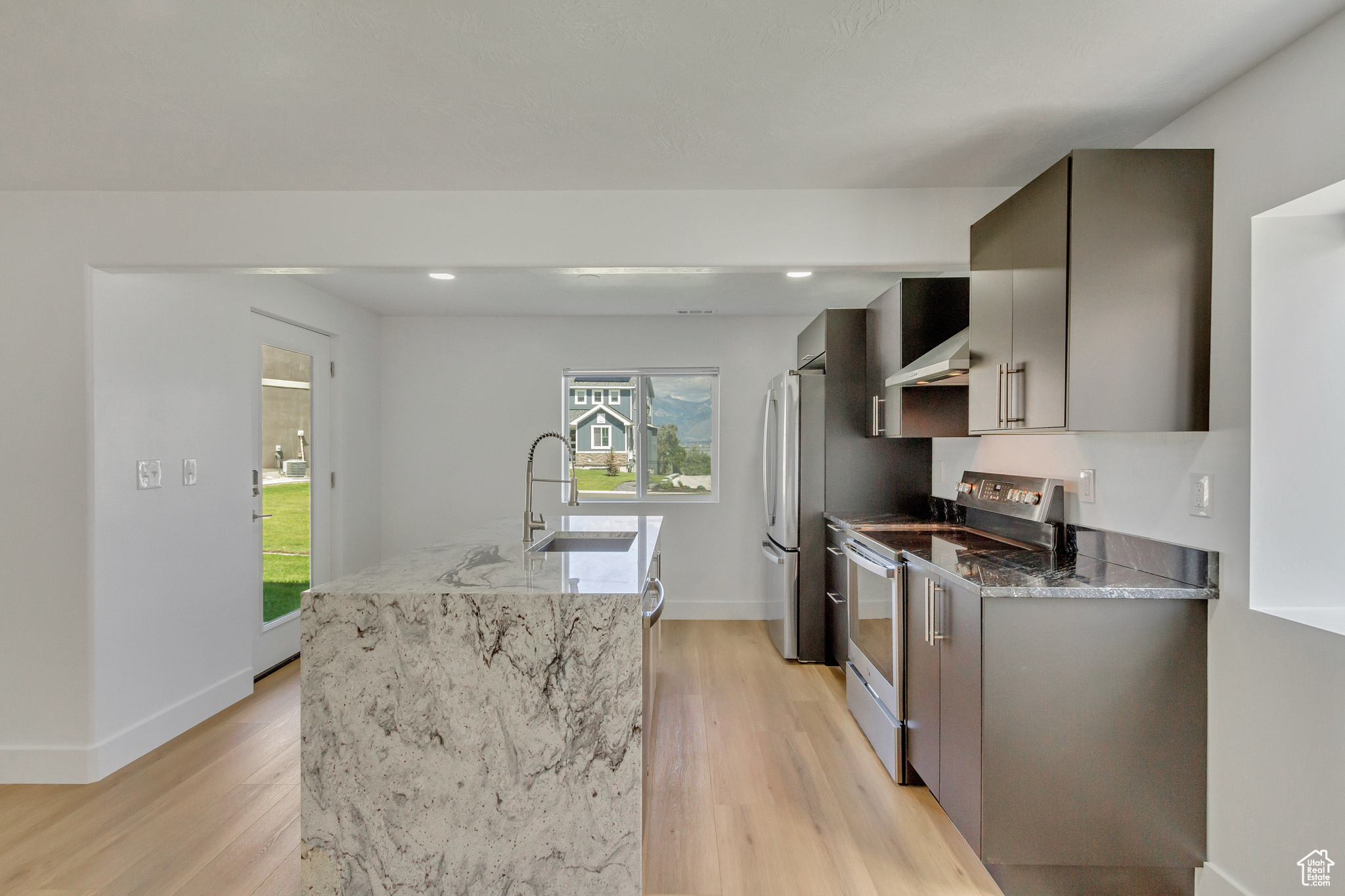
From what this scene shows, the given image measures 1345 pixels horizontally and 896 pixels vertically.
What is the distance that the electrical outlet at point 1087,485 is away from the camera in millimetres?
2273

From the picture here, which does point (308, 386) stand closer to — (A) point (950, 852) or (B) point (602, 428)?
(B) point (602, 428)

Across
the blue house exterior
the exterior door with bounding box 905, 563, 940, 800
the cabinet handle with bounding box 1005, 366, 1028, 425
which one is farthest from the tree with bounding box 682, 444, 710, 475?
the cabinet handle with bounding box 1005, 366, 1028, 425

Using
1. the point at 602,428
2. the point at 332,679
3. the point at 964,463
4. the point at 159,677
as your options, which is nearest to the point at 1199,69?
the point at 964,463

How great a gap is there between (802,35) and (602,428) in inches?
145

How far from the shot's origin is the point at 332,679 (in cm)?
181

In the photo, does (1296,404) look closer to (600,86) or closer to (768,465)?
(600,86)

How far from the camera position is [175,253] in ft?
8.26

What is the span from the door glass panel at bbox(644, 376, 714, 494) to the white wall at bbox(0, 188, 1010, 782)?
8.06 feet

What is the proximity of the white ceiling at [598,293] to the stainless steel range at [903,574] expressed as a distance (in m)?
1.38

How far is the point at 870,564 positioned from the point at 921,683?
55 cm

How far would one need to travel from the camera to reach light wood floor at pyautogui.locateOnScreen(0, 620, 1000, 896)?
76.7 inches

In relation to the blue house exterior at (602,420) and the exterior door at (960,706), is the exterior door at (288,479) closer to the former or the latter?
the blue house exterior at (602,420)

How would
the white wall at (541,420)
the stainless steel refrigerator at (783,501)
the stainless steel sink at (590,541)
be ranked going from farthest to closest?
1. the white wall at (541,420)
2. the stainless steel refrigerator at (783,501)
3. the stainless steel sink at (590,541)

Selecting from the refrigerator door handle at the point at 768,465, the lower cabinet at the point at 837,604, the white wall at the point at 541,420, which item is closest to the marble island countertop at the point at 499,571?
the lower cabinet at the point at 837,604
